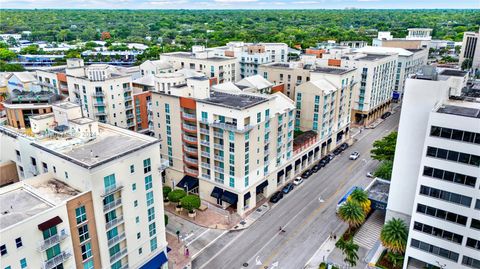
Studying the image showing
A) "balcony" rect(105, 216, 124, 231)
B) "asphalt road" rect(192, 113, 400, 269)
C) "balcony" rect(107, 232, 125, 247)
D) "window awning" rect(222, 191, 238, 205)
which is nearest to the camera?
"balcony" rect(105, 216, 124, 231)

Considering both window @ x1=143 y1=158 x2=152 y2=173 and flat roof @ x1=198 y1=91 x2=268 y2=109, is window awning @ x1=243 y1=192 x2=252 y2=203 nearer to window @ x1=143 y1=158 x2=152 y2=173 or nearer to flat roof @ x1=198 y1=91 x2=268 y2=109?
flat roof @ x1=198 y1=91 x2=268 y2=109

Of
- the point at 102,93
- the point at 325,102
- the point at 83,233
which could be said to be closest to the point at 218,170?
the point at 83,233

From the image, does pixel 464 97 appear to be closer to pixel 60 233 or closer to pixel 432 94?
pixel 432 94

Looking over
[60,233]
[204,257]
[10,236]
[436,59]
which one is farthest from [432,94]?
[436,59]

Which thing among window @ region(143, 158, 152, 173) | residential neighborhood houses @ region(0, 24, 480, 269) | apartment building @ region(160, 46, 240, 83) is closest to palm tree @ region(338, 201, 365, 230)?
residential neighborhood houses @ region(0, 24, 480, 269)

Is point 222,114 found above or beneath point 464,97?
beneath

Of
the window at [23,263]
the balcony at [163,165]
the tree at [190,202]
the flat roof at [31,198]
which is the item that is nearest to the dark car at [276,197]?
the tree at [190,202]
